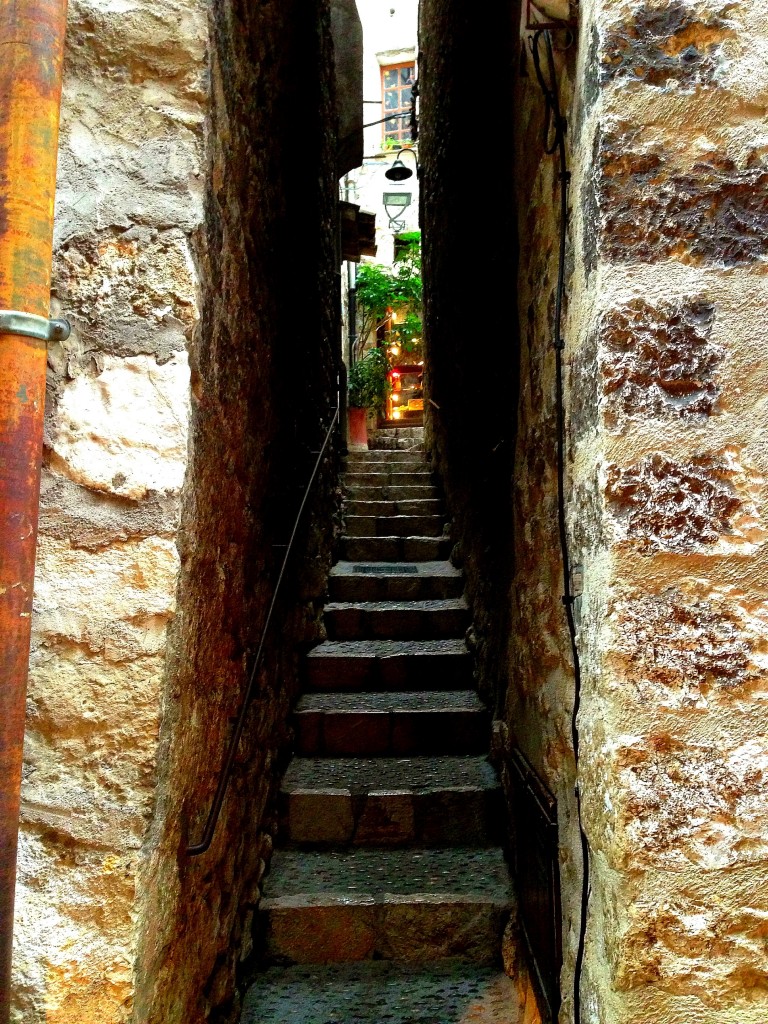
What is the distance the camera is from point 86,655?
1.18m

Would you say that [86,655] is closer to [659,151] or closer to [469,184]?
[659,151]

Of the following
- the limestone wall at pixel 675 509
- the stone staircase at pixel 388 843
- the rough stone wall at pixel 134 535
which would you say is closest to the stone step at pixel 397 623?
the stone staircase at pixel 388 843

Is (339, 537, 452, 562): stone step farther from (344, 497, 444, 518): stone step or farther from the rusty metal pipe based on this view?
the rusty metal pipe

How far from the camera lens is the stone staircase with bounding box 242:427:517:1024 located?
79.3 inches

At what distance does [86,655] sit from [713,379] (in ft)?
3.65

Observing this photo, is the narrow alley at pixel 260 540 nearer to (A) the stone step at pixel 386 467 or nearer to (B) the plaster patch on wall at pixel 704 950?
(B) the plaster patch on wall at pixel 704 950

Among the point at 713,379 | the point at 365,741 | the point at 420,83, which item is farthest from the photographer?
the point at 420,83

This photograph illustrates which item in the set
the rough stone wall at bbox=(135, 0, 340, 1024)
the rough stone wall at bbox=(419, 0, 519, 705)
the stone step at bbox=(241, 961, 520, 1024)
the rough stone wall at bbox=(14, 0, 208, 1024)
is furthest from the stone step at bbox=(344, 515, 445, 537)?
the rough stone wall at bbox=(14, 0, 208, 1024)

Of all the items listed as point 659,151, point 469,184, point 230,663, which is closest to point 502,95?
point 469,184

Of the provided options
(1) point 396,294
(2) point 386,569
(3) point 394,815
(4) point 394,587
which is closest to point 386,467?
(2) point 386,569

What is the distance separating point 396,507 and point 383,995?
10.7 ft

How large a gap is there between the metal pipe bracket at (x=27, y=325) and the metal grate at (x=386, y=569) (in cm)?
313

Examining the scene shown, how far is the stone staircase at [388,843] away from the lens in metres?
2.01

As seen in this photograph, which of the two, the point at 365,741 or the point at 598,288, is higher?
the point at 598,288
